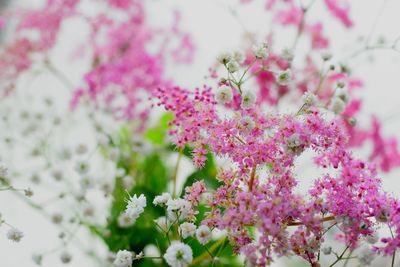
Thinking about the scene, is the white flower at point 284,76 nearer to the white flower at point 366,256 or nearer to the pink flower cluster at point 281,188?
the pink flower cluster at point 281,188

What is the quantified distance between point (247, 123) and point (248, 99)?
25 mm

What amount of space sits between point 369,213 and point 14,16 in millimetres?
847

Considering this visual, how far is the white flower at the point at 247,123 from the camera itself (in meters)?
0.49

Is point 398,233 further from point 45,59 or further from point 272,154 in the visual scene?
point 45,59

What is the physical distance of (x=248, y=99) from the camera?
1.63 feet

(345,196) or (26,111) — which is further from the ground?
(26,111)

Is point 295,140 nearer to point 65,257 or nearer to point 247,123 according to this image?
point 247,123

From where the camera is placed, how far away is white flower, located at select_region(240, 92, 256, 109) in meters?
0.50

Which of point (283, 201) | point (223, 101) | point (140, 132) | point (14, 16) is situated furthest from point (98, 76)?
point (283, 201)

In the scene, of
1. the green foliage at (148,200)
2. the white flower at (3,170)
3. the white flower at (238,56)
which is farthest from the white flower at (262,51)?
the white flower at (3,170)

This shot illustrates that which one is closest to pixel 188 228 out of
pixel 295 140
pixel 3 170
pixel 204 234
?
pixel 204 234

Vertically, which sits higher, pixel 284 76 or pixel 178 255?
pixel 284 76

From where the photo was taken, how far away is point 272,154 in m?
0.48

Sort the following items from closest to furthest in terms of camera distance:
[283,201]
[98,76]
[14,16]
Answer: 1. [283,201]
2. [98,76]
3. [14,16]
